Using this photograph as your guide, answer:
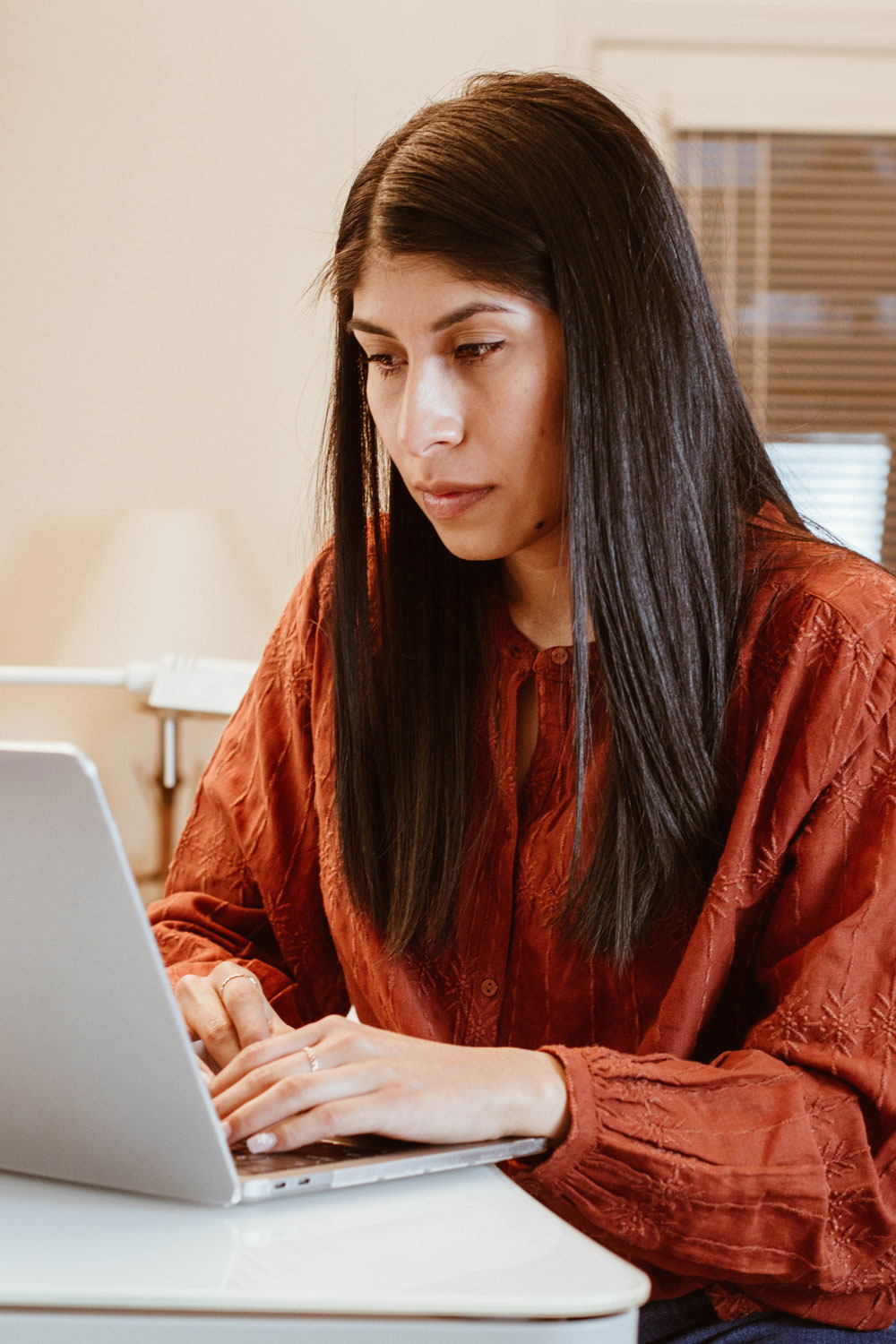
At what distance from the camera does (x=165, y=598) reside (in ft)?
7.09

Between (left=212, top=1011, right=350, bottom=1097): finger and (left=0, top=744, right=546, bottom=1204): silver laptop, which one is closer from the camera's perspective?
(left=0, top=744, right=546, bottom=1204): silver laptop

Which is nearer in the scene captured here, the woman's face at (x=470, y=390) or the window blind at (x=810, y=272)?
the woman's face at (x=470, y=390)

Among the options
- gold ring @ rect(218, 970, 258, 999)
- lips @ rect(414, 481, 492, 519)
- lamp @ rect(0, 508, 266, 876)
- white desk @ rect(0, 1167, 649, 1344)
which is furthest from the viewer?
lamp @ rect(0, 508, 266, 876)

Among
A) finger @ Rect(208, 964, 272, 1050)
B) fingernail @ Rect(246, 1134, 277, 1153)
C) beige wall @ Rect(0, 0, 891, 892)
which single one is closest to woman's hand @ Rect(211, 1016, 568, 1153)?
fingernail @ Rect(246, 1134, 277, 1153)

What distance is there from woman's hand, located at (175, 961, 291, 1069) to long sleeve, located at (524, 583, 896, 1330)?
19cm

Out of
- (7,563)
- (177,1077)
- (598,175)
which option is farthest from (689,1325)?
(7,563)

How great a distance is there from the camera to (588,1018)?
1.02m

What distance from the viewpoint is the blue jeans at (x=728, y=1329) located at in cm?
87

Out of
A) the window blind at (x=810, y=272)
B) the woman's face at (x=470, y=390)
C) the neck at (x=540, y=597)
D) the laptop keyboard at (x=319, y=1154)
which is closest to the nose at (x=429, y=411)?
the woman's face at (x=470, y=390)

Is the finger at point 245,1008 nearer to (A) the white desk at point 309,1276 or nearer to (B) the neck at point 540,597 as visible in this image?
(A) the white desk at point 309,1276

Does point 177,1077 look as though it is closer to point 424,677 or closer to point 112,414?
point 424,677

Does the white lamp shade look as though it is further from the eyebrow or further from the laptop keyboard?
the laptop keyboard

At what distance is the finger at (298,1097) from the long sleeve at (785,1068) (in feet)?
0.38

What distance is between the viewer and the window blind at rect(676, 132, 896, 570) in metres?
2.52
